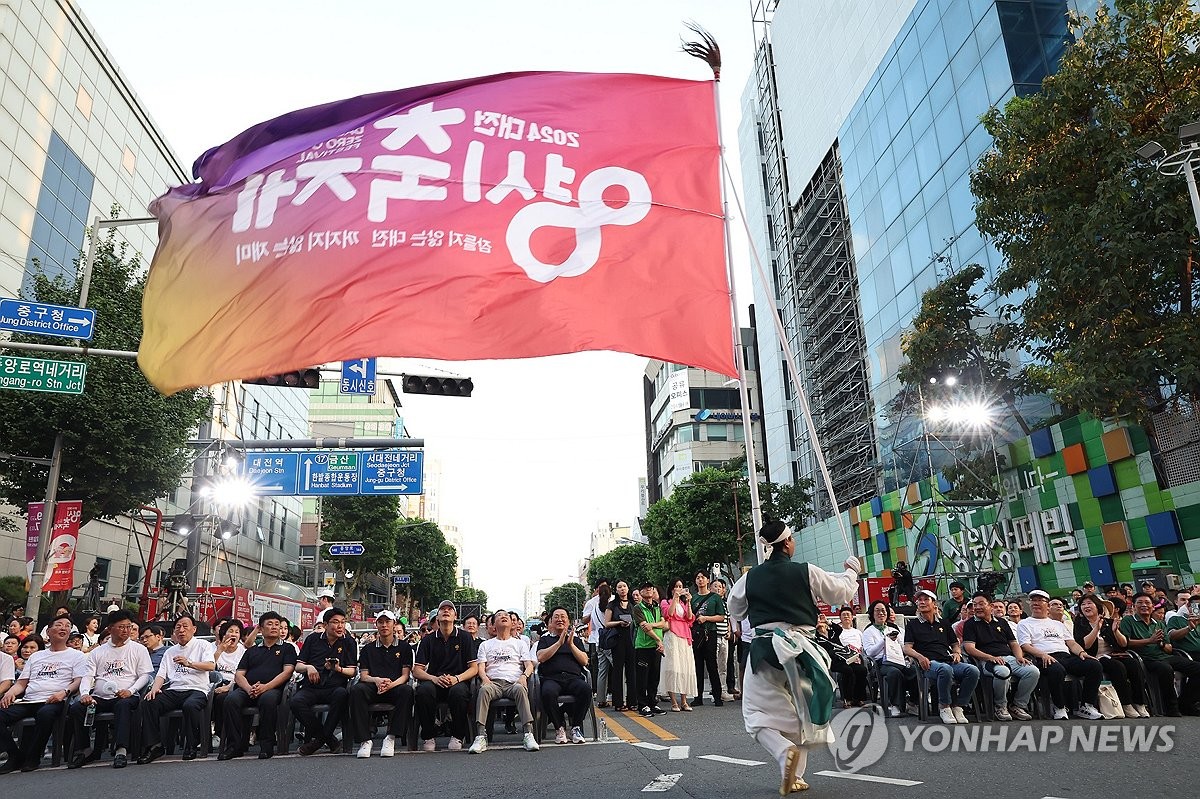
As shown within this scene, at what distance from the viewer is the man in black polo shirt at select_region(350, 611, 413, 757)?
27.3ft

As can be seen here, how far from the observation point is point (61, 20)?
28.7m

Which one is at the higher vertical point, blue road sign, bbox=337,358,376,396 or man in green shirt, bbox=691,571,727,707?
blue road sign, bbox=337,358,376,396

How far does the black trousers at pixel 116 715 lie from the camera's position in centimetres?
825

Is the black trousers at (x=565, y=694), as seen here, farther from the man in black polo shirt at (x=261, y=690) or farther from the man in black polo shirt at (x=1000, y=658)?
the man in black polo shirt at (x=1000, y=658)

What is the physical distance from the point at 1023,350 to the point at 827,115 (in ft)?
70.4

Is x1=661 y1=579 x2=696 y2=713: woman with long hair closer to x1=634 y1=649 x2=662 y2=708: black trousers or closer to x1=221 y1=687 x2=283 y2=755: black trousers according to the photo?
x1=634 y1=649 x2=662 y2=708: black trousers

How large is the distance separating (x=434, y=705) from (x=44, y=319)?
9.23 metres

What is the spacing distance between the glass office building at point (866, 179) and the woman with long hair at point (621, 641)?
19.0 metres

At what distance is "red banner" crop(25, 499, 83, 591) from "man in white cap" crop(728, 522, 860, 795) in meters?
16.4

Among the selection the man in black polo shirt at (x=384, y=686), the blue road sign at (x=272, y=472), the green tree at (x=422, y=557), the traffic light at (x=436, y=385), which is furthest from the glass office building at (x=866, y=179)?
the green tree at (x=422, y=557)

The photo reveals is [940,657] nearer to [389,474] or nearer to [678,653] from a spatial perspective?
[678,653]

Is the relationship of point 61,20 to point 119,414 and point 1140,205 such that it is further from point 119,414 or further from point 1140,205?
point 1140,205

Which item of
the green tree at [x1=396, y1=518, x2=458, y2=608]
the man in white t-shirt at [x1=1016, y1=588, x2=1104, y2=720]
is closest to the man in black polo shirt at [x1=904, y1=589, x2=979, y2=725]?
the man in white t-shirt at [x1=1016, y1=588, x2=1104, y2=720]

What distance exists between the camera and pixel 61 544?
1695cm
